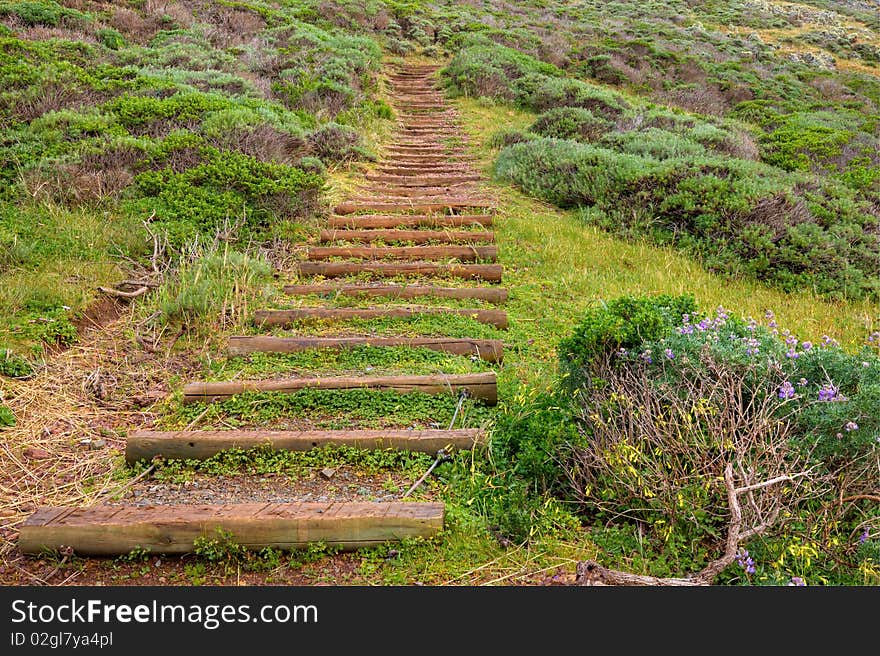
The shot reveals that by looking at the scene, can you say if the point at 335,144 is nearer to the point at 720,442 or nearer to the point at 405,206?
the point at 405,206

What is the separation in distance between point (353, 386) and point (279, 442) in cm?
82

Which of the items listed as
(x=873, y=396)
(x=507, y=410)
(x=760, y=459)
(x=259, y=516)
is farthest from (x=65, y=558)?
(x=873, y=396)

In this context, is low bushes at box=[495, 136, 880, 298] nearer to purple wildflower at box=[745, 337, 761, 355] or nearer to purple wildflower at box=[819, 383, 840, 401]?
purple wildflower at box=[745, 337, 761, 355]

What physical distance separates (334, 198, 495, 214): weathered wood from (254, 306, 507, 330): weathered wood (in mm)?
3138

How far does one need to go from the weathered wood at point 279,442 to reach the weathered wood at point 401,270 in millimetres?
3489

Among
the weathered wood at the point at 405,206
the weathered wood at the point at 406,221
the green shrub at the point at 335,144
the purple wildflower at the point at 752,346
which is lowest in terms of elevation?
the weathered wood at the point at 406,221

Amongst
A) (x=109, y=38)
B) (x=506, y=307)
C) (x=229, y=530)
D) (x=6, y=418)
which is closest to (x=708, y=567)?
(x=229, y=530)

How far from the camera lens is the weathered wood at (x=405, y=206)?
889 cm

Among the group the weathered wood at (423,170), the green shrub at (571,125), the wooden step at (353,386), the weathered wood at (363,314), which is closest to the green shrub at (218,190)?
the weathered wood at (363,314)

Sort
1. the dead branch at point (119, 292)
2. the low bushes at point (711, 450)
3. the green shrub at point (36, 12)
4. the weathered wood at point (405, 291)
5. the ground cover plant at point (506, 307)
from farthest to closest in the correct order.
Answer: the green shrub at point (36, 12), the weathered wood at point (405, 291), the dead branch at point (119, 292), the ground cover plant at point (506, 307), the low bushes at point (711, 450)

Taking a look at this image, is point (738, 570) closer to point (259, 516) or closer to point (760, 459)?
point (760, 459)

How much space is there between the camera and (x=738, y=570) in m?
2.77

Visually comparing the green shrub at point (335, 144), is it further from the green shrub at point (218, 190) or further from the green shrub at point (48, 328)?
the green shrub at point (48, 328)

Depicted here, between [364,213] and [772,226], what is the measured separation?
557cm
